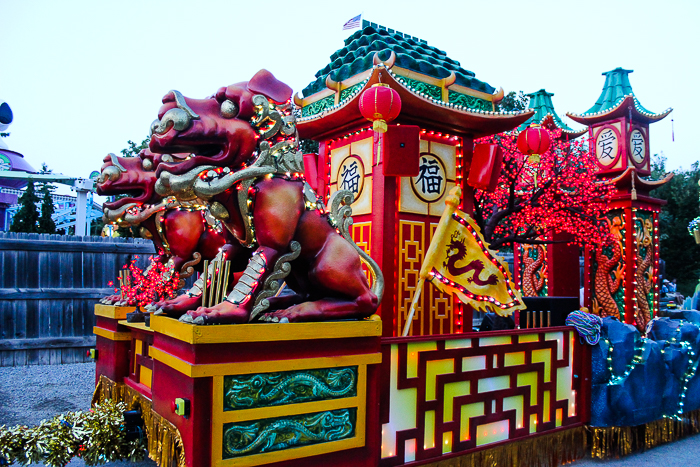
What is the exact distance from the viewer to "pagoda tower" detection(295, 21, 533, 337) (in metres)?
5.79

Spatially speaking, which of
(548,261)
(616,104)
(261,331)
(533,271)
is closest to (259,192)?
(261,331)

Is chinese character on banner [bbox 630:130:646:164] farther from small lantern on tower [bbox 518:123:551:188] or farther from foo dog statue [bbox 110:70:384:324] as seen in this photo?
foo dog statue [bbox 110:70:384:324]

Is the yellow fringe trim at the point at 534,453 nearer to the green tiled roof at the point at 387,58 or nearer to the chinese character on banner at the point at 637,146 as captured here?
the green tiled roof at the point at 387,58

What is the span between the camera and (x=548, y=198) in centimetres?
822

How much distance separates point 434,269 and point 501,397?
1.41m

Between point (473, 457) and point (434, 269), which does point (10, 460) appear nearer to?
point (473, 457)

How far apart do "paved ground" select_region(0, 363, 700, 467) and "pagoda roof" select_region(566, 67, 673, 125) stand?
659 centimetres

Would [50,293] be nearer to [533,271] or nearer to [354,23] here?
[354,23]

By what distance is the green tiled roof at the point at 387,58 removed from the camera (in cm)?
598

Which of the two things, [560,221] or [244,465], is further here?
[560,221]

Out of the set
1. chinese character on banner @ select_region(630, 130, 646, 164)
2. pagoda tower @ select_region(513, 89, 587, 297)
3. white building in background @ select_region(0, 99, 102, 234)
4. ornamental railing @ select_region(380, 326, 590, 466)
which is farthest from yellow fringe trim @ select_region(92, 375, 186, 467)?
chinese character on banner @ select_region(630, 130, 646, 164)

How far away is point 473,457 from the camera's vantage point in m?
3.11

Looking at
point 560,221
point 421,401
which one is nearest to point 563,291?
point 560,221

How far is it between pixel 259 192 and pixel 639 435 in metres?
4.08
